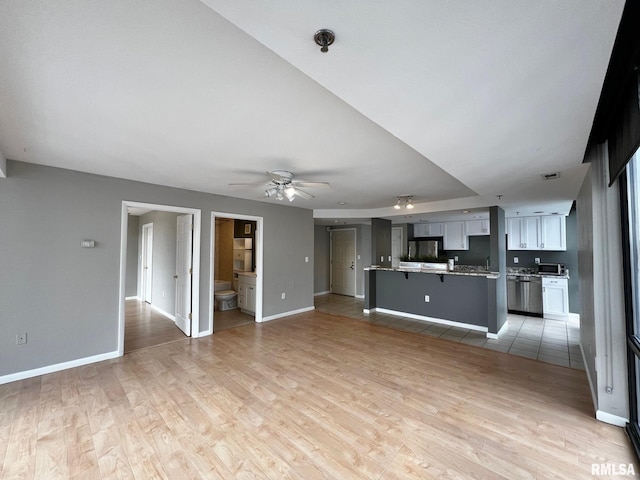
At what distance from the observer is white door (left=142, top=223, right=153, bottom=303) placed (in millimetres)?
6590

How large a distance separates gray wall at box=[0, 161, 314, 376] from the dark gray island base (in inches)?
178

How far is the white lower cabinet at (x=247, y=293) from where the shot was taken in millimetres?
5641

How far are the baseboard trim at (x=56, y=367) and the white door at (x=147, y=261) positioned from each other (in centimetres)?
333

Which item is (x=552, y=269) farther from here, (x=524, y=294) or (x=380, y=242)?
(x=380, y=242)

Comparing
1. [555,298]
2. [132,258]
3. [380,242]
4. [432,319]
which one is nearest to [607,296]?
[432,319]

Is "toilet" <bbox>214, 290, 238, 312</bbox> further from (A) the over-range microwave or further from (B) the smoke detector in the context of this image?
(A) the over-range microwave

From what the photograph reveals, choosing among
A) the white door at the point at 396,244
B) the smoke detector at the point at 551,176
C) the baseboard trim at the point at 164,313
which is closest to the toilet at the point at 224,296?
the baseboard trim at the point at 164,313

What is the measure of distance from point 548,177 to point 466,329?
298 centimetres

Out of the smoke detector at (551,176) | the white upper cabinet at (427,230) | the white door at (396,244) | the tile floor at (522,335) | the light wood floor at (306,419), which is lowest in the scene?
the tile floor at (522,335)

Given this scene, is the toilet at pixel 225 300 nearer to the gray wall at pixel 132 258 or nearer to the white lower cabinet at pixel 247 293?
the white lower cabinet at pixel 247 293

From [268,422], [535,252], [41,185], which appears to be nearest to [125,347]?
[41,185]

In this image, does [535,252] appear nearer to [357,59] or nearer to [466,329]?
[466,329]

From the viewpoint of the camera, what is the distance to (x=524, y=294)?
5828 millimetres

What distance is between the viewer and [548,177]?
9.75 feet
